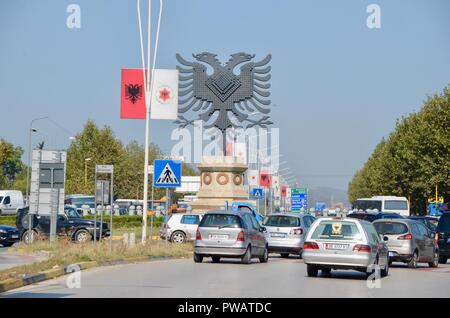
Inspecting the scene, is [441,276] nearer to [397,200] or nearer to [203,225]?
[203,225]

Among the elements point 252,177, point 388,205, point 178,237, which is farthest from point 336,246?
point 252,177

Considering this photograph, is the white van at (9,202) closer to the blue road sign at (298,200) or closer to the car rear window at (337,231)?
the blue road sign at (298,200)

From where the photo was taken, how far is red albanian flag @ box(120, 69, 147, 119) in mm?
32219

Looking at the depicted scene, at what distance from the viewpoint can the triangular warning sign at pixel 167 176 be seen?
92.7ft

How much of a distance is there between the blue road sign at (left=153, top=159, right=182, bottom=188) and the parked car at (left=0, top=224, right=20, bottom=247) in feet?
34.2

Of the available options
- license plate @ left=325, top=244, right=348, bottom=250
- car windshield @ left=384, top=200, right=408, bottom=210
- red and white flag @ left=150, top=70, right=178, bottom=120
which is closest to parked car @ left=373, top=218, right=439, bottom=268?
license plate @ left=325, top=244, right=348, bottom=250

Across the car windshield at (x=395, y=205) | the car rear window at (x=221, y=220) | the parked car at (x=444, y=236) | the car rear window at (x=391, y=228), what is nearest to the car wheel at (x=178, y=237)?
the car rear window at (x=221, y=220)

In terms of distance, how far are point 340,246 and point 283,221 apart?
1044 cm

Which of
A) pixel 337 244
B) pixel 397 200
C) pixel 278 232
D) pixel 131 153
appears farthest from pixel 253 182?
pixel 337 244

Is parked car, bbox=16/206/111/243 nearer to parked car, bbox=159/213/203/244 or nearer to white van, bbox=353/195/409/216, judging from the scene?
parked car, bbox=159/213/203/244

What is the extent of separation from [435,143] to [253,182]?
22.8 meters

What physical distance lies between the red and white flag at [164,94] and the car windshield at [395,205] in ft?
97.6

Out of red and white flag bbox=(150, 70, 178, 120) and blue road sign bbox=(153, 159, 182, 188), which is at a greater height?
red and white flag bbox=(150, 70, 178, 120)
